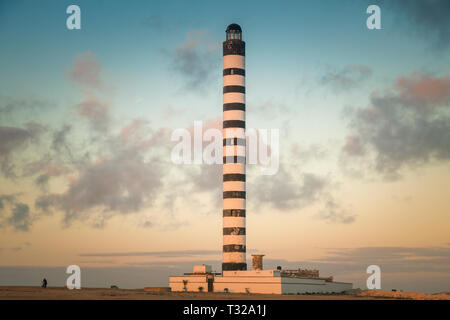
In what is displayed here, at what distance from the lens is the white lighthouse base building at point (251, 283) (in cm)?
7256

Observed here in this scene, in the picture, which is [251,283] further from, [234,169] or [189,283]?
[234,169]

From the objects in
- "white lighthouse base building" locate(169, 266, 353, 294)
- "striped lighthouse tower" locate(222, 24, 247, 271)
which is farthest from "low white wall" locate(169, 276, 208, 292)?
"striped lighthouse tower" locate(222, 24, 247, 271)

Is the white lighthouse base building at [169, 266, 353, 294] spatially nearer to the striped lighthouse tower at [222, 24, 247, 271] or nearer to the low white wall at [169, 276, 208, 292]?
the low white wall at [169, 276, 208, 292]

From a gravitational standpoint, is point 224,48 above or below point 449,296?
above

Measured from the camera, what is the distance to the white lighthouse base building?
238 feet

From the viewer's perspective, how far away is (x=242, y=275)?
247 feet

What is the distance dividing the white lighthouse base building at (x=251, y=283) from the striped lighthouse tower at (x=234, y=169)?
3446 mm

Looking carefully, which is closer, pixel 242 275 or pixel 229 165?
pixel 242 275

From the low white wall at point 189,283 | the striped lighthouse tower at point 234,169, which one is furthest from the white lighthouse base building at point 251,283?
the striped lighthouse tower at point 234,169

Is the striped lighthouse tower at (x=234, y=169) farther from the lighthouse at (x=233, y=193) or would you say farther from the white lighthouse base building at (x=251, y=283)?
the white lighthouse base building at (x=251, y=283)
